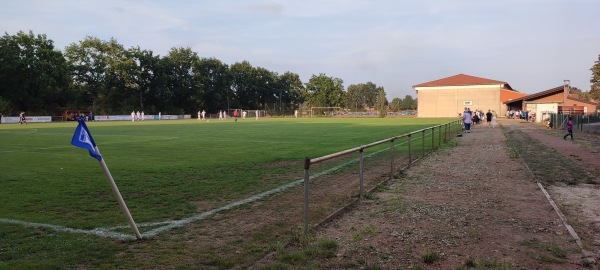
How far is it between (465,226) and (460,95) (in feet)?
267

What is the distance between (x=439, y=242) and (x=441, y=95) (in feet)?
271

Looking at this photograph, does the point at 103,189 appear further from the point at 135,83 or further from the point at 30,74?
the point at 135,83

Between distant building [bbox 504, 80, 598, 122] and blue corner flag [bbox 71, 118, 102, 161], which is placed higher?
distant building [bbox 504, 80, 598, 122]

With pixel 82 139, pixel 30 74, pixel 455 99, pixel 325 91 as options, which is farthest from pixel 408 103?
pixel 82 139

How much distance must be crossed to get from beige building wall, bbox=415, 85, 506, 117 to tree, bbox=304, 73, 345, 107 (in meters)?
38.2

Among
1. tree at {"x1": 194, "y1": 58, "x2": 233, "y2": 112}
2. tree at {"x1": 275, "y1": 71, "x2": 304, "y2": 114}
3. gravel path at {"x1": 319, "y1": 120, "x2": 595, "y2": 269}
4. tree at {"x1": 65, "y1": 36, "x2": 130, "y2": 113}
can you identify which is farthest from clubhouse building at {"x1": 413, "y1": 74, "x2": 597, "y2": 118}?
gravel path at {"x1": 319, "y1": 120, "x2": 595, "y2": 269}

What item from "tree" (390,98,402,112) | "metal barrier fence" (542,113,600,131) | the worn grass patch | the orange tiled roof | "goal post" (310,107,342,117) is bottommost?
the worn grass patch

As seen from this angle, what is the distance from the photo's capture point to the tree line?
69375mm

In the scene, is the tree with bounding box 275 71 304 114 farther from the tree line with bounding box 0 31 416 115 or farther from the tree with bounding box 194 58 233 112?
the tree with bounding box 194 58 233 112

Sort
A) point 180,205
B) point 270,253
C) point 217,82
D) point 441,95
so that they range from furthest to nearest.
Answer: point 217,82
point 441,95
point 180,205
point 270,253

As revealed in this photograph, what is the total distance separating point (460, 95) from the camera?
81.2m

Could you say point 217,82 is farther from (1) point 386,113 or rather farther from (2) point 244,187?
(2) point 244,187

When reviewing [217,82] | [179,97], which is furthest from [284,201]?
[217,82]

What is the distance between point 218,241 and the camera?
213 inches
